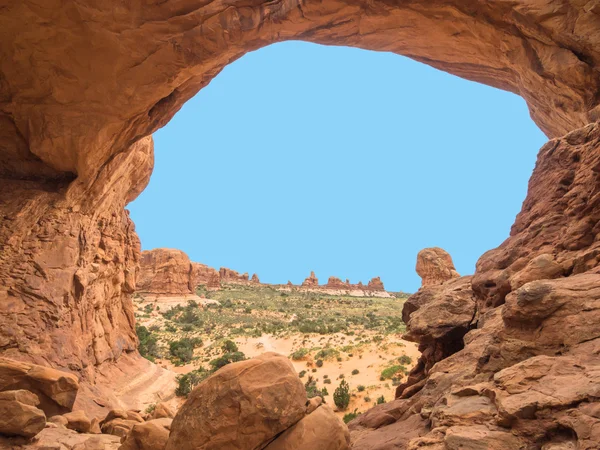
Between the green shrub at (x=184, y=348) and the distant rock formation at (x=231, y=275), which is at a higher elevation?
the distant rock formation at (x=231, y=275)

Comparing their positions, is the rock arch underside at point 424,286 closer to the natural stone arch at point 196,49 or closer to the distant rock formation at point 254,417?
the natural stone arch at point 196,49

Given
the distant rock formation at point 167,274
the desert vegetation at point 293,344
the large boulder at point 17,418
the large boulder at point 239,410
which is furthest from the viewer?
the distant rock formation at point 167,274

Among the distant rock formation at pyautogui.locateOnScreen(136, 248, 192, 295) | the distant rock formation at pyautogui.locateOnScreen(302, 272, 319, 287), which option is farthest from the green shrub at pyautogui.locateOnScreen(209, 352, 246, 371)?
the distant rock formation at pyautogui.locateOnScreen(302, 272, 319, 287)

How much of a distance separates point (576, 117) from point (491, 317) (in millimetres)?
6697

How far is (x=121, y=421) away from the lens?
386 inches

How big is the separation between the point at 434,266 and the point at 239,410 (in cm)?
3008

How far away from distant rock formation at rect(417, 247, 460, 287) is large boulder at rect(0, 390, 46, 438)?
3010 centimetres

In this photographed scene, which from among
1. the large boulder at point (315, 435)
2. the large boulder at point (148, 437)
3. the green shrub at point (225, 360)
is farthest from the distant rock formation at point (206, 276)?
the large boulder at point (315, 435)

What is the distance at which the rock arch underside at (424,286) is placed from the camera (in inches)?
214

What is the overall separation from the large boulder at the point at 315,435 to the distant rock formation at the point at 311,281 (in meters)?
81.2

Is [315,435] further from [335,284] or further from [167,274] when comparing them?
[335,284]

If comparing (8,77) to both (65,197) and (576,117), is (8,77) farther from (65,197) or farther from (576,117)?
(576,117)

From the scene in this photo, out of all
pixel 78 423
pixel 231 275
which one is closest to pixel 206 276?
pixel 231 275

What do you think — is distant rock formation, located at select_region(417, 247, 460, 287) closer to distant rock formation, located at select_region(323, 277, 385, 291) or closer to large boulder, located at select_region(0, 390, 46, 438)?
large boulder, located at select_region(0, 390, 46, 438)
